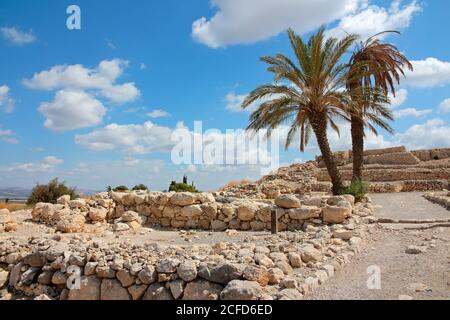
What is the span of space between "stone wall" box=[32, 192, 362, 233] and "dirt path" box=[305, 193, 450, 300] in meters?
1.70

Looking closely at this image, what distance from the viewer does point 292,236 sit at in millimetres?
7297

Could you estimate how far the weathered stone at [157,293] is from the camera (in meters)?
4.95

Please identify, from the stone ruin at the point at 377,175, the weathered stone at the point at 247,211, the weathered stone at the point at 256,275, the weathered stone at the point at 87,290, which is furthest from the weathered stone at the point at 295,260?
the stone ruin at the point at 377,175

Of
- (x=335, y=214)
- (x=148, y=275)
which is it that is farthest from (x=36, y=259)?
(x=335, y=214)

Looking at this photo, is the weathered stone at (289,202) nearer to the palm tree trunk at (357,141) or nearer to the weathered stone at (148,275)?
the weathered stone at (148,275)

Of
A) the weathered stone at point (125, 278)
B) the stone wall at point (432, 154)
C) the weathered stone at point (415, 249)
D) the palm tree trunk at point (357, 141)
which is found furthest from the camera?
the stone wall at point (432, 154)

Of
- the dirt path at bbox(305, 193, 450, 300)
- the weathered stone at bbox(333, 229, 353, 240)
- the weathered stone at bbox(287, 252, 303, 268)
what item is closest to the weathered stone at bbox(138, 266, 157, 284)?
the weathered stone at bbox(287, 252, 303, 268)

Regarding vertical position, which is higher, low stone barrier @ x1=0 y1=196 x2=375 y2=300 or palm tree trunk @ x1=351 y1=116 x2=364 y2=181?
palm tree trunk @ x1=351 y1=116 x2=364 y2=181

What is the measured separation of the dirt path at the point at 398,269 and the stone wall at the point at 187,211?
5.58ft

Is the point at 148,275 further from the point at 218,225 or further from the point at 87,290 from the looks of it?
the point at 218,225

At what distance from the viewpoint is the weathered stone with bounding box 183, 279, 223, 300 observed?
4.64 meters

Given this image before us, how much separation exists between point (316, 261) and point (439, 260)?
1.85 metres

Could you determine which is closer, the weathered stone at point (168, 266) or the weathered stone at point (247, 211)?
the weathered stone at point (168, 266)

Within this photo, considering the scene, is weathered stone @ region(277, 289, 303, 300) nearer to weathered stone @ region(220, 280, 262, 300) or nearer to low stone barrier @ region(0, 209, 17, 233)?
weathered stone @ region(220, 280, 262, 300)
